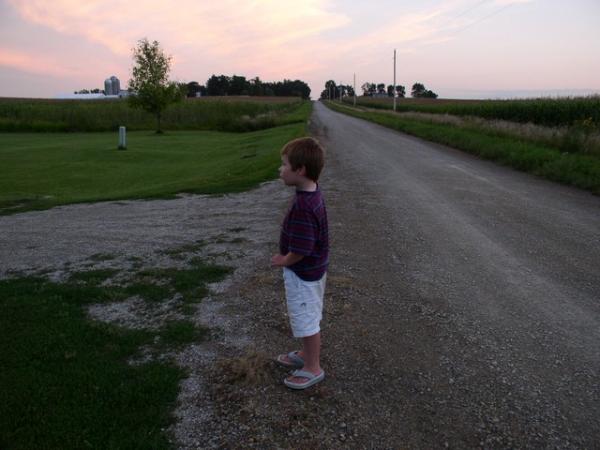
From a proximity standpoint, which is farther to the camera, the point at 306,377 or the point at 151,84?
the point at 151,84

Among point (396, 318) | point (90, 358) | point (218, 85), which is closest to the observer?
point (90, 358)

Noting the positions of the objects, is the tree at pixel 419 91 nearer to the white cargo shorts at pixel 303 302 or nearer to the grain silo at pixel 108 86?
the grain silo at pixel 108 86

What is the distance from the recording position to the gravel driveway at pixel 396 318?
2797 millimetres

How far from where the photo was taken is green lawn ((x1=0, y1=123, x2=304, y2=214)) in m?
11.3

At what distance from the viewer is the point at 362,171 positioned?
12.7 metres

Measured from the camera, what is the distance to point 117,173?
1648cm

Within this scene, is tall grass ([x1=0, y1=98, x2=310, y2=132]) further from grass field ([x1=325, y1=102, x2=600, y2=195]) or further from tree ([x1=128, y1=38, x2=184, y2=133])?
grass field ([x1=325, y1=102, x2=600, y2=195])

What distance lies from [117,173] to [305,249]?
49.5ft

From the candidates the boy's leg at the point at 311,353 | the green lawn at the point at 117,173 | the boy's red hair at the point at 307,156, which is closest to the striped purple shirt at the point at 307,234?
the boy's red hair at the point at 307,156

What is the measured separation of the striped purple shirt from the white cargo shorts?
47 millimetres

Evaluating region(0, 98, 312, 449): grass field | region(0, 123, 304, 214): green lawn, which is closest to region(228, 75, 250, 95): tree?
region(0, 123, 304, 214): green lawn

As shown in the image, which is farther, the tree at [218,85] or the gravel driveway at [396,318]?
the tree at [218,85]

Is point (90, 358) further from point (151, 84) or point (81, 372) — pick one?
point (151, 84)

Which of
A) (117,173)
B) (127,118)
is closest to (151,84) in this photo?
(127,118)
